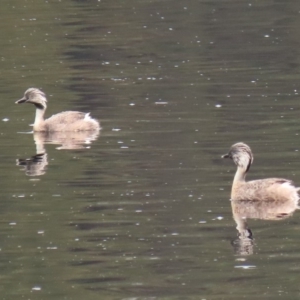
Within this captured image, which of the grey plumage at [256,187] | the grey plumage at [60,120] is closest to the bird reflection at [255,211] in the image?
the grey plumage at [256,187]

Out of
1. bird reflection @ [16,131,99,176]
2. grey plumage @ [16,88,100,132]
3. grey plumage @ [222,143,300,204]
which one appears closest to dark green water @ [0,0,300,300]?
bird reflection @ [16,131,99,176]

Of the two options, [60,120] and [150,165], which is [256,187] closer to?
[150,165]

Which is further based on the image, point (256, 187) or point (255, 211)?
point (256, 187)

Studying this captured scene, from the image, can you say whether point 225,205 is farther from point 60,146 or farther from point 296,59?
point 296,59

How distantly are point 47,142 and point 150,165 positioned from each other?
3439 millimetres

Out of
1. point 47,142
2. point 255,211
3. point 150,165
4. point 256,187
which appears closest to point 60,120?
point 47,142

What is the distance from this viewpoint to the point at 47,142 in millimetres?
18266

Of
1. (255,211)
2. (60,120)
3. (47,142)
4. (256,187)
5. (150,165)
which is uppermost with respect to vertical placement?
(60,120)

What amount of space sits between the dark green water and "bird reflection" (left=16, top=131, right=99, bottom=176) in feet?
0.26

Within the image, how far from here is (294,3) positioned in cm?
3734

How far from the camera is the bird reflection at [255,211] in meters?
12.0

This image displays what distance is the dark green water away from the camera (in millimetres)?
10648

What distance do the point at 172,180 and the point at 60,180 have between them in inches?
58.3

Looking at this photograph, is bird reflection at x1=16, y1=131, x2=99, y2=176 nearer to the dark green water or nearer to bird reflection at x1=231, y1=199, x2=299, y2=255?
the dark green water
